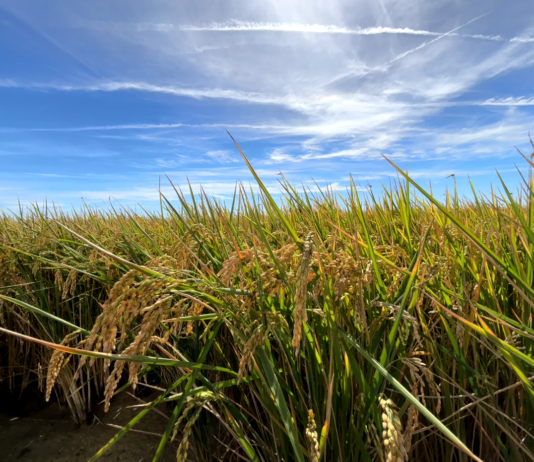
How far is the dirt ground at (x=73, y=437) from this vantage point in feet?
7.12

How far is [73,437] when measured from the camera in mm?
2445

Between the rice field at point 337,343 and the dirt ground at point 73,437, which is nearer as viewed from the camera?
the rice field at point 337,343

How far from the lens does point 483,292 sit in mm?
1508

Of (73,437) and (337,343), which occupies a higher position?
(337,343)

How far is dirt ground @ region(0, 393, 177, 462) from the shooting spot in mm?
2170

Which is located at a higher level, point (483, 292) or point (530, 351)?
point (483, 292)

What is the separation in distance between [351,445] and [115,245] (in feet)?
5.51

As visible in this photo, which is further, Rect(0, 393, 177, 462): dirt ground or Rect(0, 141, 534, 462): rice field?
Rect(0, 393, 177, 462): dirt ground

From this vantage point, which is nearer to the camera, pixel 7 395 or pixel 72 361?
pixel 72 361

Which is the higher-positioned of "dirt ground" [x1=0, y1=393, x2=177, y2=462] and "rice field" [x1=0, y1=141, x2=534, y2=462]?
"rice field" [x1=0, y1=141, x2=534, y2=462]

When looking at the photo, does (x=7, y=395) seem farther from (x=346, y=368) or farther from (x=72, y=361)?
(x=346, y=368)

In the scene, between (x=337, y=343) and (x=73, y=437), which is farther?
(x=73, y=437)

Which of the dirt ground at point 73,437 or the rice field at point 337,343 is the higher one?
the rice field at point 337,343

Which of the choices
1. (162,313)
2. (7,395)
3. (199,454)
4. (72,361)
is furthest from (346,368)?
(7,395)
